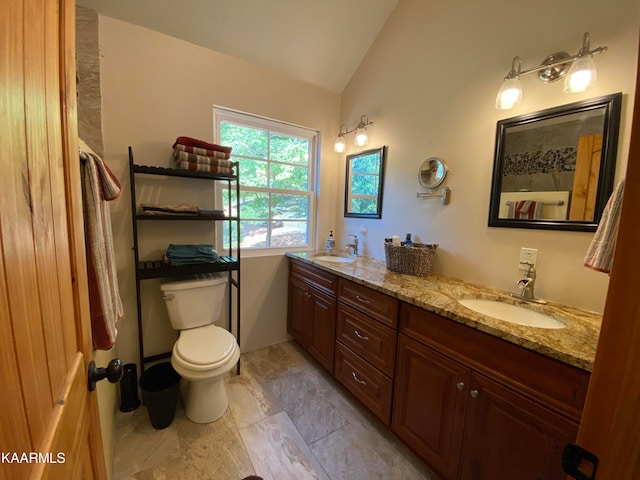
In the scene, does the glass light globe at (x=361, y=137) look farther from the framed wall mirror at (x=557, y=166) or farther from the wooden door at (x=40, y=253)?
the wooden door at (x=40, y=253)

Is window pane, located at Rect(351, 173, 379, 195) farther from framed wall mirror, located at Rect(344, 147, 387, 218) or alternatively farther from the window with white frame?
the window with white frame

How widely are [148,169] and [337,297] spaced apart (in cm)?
147

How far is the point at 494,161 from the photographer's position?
59.6 inches

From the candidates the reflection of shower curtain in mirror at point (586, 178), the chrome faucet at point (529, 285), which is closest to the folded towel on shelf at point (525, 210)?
the reflection of shower curtain in mirror at point (586, 178)

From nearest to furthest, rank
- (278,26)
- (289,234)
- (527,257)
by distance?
(527,257) < (278,26) < (289,234)

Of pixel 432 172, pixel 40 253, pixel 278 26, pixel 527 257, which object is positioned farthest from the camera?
pixel 278 26

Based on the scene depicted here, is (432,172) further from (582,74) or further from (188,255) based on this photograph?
(188,255)

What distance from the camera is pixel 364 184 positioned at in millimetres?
2406

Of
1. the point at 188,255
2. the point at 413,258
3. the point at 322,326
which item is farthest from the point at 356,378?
the point at 188,255

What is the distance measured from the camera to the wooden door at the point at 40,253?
30 cm

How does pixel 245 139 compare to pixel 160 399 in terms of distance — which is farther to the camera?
pixel 245 139

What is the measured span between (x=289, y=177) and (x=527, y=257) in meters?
1.90

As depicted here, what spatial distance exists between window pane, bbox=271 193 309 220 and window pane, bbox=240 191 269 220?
7cm

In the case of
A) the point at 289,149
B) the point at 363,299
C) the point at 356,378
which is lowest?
the point at 356,378
